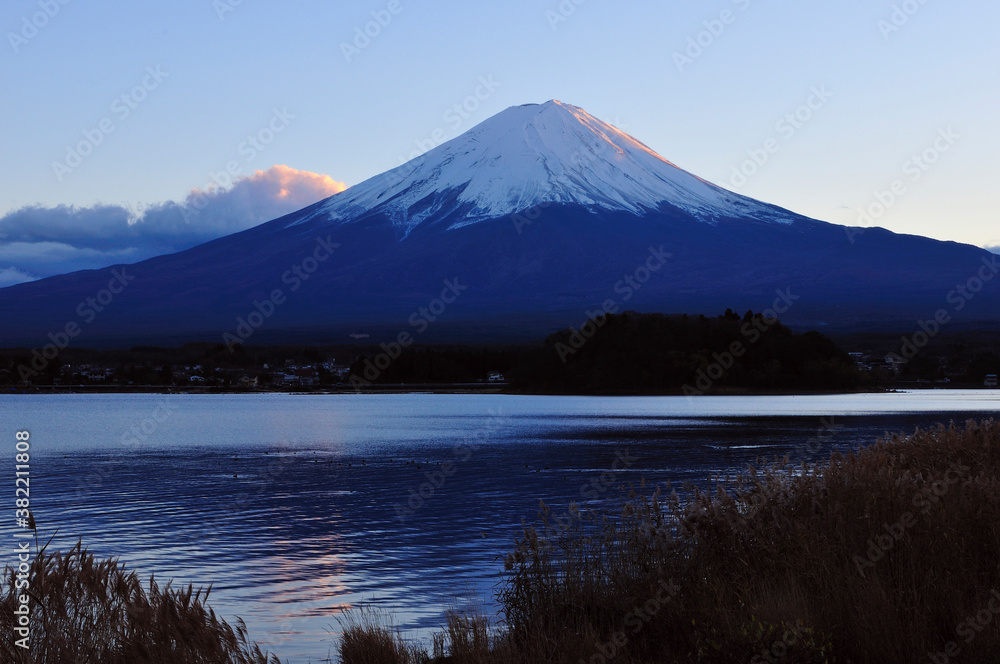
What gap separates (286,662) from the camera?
12.2 metres

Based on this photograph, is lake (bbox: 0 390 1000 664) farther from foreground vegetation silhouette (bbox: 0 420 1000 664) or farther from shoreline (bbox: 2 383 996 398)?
shoreline (bbox: 2 383 996 398)

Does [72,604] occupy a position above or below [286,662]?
above

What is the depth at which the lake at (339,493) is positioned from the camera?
648 inches

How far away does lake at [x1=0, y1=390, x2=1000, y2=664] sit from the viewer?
1647 cm

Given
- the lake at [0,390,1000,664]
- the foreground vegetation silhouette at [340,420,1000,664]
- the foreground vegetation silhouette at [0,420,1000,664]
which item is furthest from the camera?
the lake at [0,390,1000,664]

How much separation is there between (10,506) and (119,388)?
153 metres

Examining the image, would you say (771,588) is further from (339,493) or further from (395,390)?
(395,390)

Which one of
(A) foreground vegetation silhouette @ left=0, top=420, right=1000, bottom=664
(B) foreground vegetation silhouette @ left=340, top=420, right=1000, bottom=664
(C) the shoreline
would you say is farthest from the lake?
(C) the shoreline

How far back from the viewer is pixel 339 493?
102 ft

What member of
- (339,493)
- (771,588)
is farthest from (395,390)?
(771,588)

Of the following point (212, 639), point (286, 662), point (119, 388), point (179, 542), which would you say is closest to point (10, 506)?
point (179, 542)

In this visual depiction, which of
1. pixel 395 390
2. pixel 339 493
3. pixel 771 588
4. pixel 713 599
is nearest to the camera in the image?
pixel 713 599

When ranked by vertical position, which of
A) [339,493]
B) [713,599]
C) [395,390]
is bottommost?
[339,493]

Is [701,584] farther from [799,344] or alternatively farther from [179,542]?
[799,344]
